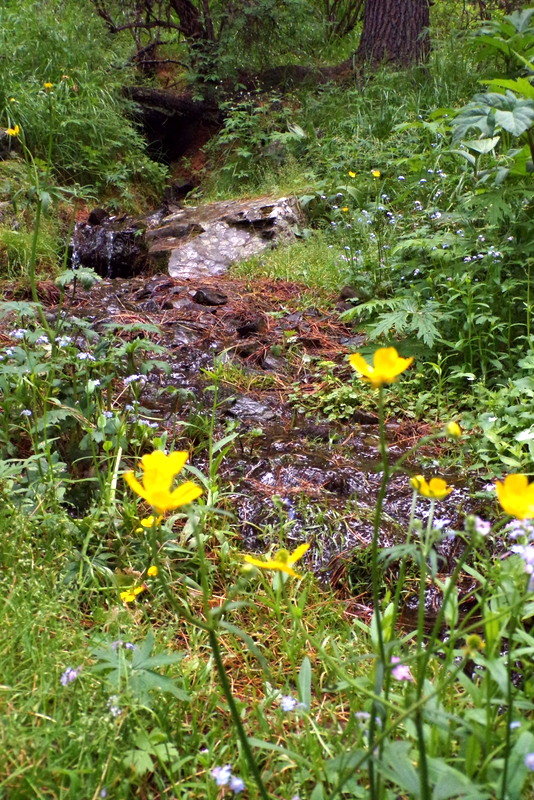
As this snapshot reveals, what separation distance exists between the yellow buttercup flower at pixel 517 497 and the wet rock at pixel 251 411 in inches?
72.6

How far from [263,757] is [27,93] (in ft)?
19.3

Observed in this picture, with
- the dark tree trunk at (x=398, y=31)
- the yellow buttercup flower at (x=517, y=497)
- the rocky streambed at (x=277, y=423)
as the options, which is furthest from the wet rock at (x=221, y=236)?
the yellow buttercup flower at (x=517, y=497)

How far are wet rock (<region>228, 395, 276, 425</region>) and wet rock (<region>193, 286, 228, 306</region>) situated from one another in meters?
1.34

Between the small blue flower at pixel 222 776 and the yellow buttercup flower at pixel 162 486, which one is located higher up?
the yellow buttercup flower at pixel 162 486

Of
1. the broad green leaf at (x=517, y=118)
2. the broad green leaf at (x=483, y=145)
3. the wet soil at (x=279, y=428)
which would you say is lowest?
the wet soil at (x=279, y=428)

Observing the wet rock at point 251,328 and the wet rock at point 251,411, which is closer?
the wet rock at point 251,411

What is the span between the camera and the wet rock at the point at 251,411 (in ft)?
Result: 8.38

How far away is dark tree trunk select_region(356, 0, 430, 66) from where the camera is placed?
640 cm

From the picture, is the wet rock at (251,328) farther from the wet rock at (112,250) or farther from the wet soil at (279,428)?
the wet rock at (112,250)

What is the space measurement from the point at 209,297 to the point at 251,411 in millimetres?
1510

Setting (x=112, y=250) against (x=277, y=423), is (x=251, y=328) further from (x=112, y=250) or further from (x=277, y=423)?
(x=112, y=250)

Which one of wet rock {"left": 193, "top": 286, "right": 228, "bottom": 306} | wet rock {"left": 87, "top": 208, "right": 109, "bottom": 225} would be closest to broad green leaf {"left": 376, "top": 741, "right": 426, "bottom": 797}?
wet rock {"left": 193, "top": 286, "right": 228, "bottom": 306}

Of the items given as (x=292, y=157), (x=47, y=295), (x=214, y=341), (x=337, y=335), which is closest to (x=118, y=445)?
(x=214, y=341)

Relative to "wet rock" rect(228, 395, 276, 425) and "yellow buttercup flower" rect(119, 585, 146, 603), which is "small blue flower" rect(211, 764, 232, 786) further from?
"wet rock" rect(228, 395, 276, 425)
